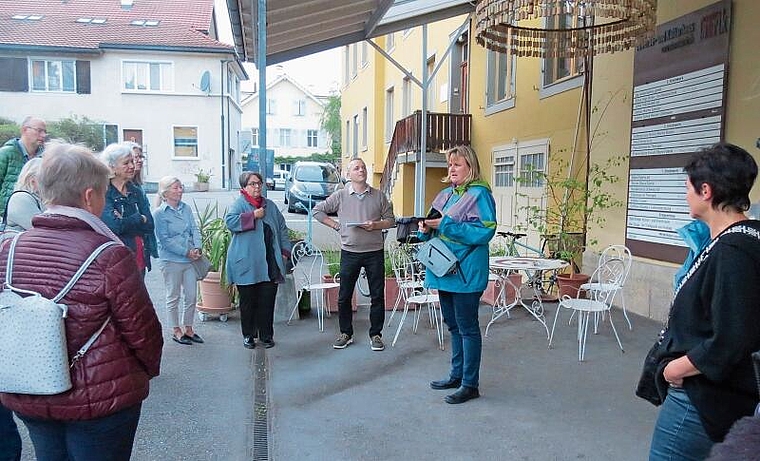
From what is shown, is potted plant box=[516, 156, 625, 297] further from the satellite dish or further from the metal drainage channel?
the satellite dish

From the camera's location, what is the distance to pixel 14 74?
2552 cm

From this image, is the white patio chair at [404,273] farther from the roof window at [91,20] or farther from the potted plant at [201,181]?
the roof window at [91,20]

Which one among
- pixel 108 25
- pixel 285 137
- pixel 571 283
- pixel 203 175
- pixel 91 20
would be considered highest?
pixel 91 20

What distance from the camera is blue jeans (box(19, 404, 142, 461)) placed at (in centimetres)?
184

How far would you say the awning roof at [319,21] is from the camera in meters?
6.11

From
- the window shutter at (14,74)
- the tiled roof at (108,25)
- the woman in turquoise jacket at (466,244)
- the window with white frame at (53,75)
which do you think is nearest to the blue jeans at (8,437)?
the woman in turquoise jacket at (466,244)

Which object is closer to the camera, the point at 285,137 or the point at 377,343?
the point at 377,343

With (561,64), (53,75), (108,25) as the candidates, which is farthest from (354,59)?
(561,64)

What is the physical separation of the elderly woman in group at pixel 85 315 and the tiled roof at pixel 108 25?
26.3m

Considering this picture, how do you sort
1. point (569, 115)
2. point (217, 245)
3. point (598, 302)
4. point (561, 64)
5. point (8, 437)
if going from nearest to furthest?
point (8, 437), point (598, 302), point (217, 245), point (569, 115), point (561, 64)

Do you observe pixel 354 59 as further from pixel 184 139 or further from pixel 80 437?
pixel 80 437

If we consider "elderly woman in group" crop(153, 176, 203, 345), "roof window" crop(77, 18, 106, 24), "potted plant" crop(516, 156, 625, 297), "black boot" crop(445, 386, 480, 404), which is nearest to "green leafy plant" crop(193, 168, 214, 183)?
"roof window" crop(77, 18, 106, 24)

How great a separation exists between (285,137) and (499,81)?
149 ft

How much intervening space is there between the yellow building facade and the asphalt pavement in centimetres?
177
